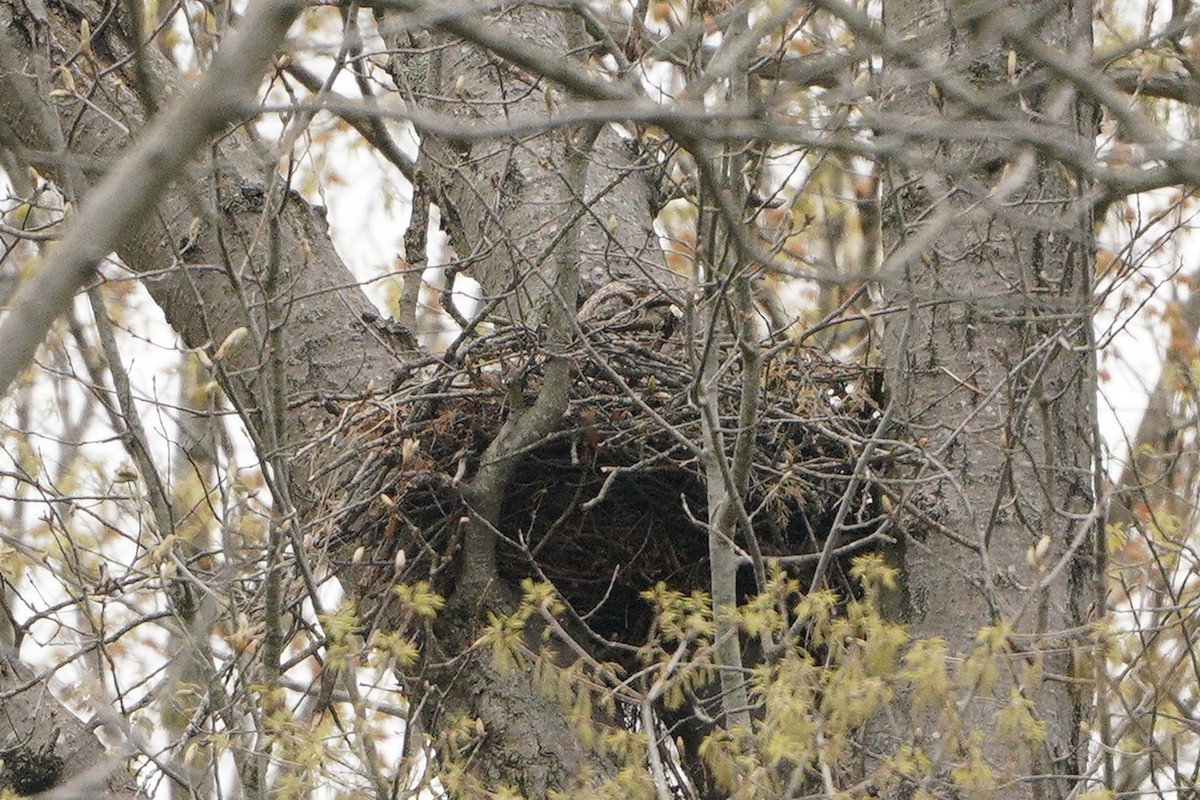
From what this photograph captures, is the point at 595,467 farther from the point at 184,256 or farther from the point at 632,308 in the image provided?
the point at 184,256

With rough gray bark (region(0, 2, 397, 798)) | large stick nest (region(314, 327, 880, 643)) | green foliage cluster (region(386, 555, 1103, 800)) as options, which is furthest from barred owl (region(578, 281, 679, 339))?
green foliage cluster (region(386, 555, 1103, 800))

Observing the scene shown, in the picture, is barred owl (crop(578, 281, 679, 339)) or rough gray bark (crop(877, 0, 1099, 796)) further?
barred owl (crop(578, 281, 679, 339))

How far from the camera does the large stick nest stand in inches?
150

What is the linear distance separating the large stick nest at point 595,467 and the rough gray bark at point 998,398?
0.20m

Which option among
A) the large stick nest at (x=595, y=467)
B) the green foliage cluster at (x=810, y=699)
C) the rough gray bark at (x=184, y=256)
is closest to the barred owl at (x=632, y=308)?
the large stick nest at (x=595, y=467)

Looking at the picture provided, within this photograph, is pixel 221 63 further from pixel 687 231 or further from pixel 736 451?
pixel 687 231

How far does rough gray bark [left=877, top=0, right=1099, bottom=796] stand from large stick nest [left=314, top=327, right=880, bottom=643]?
0.65ft

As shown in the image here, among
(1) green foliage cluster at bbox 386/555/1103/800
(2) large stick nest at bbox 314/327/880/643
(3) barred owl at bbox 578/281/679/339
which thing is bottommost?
(1) green foliage cluster at bbox 386/555/1103/800

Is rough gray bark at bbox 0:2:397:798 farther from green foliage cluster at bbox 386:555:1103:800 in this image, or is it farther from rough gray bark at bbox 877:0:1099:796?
rough gray bark at bbox 877:0:1099:796

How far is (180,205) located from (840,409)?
74.4 inches

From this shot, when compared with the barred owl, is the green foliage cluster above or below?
below

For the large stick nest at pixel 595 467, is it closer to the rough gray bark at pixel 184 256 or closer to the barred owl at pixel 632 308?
the barred owl at pixel 632 308

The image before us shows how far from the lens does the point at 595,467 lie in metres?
3.97

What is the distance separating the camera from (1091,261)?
150 inches
